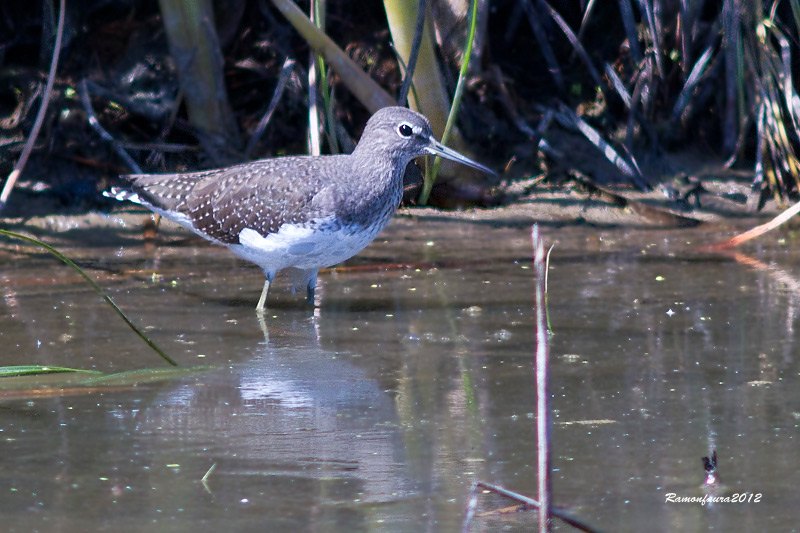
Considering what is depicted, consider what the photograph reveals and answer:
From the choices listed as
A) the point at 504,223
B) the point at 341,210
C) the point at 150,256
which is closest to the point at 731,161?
the point at 504,223

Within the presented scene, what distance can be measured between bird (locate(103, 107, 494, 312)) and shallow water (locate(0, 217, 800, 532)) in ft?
0.92

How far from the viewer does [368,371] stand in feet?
13.8

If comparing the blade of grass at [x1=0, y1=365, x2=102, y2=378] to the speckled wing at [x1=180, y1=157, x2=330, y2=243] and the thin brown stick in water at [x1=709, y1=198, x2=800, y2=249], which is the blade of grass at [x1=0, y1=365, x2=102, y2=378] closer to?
the speckled wing at [x1=180, y1=157, x2=330, y2=243]

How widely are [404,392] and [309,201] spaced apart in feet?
5.02

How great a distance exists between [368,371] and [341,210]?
110 centimetres

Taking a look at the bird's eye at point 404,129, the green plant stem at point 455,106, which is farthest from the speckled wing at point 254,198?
the green plant stem at point 455,106

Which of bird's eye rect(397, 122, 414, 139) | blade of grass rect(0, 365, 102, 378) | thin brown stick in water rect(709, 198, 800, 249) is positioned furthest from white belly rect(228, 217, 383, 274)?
thin brown stick in water rect(709, 198, 800, 249)

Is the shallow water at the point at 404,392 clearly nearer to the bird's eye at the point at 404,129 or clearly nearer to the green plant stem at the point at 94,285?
the green plant stem at the point at 94,285

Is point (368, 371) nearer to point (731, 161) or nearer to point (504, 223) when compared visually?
point (504, 223)

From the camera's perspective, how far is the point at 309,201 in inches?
203
